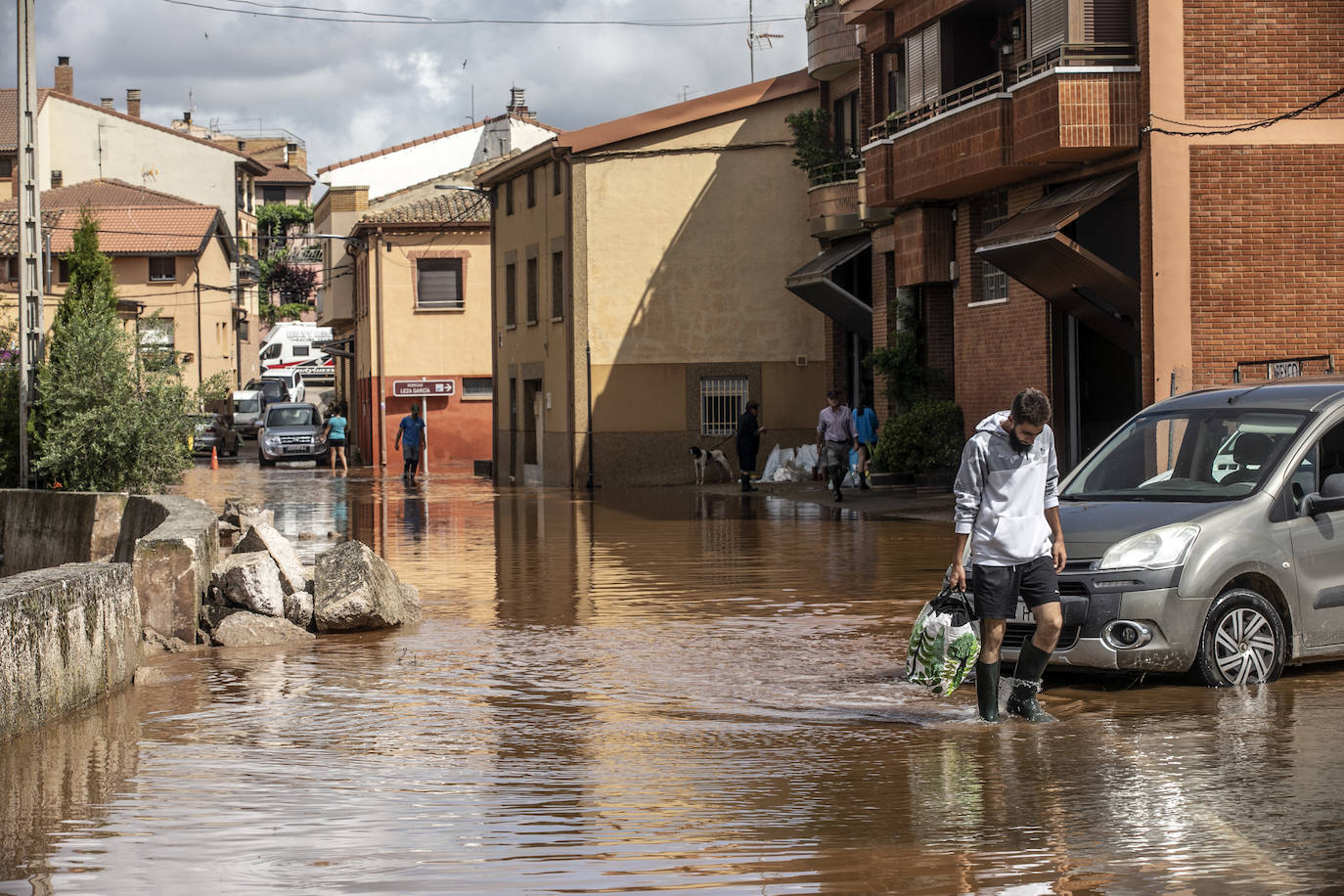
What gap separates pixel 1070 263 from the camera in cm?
2289

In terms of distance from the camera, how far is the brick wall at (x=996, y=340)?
25234 millimetres

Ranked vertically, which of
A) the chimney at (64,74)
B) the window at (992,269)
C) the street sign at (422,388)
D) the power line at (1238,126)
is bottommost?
the street sign at (422,388)

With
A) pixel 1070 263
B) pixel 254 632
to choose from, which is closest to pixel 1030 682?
pixel 254 632

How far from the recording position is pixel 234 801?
7074 millimetres

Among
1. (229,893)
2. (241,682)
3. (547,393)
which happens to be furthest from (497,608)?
(547,393)

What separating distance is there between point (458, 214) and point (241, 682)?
140ft

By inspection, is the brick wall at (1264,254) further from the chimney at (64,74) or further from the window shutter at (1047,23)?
the chimney at (64,74)

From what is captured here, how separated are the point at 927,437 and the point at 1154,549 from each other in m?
18.5

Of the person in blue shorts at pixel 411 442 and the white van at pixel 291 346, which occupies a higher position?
the white van at pixel 291 346

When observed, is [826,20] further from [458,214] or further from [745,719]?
[745,719]

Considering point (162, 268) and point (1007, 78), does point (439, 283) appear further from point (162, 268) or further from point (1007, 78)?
point (1007, 78)

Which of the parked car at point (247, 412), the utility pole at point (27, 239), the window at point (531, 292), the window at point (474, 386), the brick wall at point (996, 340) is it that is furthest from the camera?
the parked car at point (247, 412)

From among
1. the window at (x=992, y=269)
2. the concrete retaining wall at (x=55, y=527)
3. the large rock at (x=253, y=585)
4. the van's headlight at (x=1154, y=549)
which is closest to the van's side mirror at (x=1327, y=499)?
the van's headlight at (x=1154, y=549)

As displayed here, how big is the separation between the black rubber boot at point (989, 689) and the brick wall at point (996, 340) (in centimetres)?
1664
